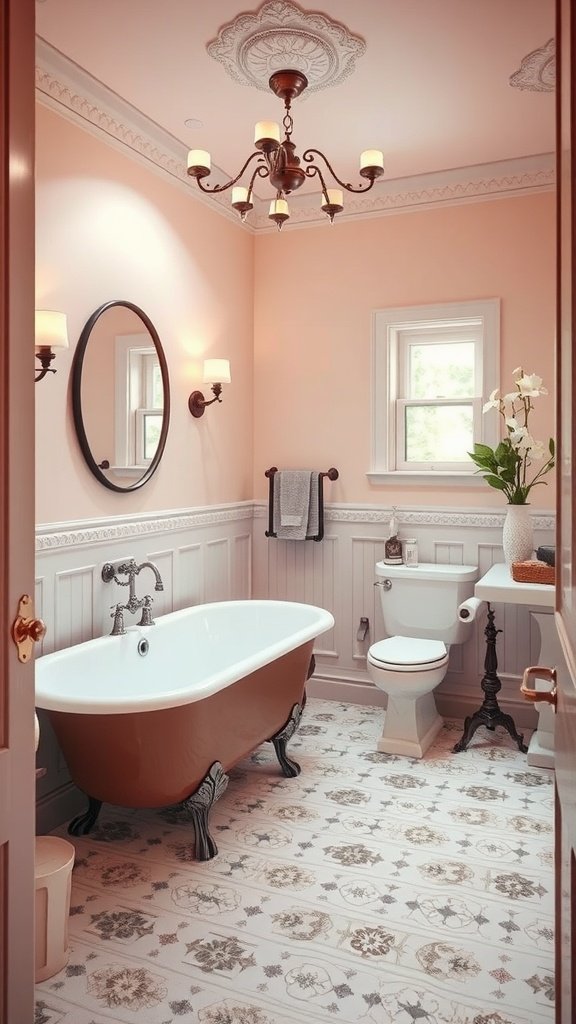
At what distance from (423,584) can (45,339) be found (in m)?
2.18

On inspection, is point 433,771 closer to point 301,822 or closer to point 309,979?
point 301,822

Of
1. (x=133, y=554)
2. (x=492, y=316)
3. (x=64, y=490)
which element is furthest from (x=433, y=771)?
(x=492, y=316)

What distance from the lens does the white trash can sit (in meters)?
1.98

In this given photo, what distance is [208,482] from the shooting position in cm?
404

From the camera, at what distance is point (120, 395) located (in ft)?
10.7

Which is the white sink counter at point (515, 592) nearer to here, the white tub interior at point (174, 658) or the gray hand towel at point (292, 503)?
the white tub interior at point (174, 658)

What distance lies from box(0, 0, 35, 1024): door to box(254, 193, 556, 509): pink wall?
2984 millimetres

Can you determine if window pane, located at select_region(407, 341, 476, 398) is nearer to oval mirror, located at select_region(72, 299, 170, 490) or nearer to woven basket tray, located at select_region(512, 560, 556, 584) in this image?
woven basket tray, located at select_region(512, 560, 556, 584)

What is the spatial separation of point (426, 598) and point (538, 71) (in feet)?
7.60

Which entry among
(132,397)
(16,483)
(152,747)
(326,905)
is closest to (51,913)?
(152,747)

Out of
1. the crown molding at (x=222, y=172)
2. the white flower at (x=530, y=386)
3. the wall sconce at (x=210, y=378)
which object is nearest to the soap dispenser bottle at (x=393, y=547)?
the white flower at (x=530, y=386)

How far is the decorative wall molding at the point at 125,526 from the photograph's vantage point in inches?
113

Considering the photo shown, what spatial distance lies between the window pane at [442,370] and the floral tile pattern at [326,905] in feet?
6.35

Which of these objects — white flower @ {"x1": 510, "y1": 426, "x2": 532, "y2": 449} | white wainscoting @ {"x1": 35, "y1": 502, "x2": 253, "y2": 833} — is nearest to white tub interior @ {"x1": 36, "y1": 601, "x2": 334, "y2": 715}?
white wainscoting @ {"x1": 35, "y1": 502, "x2": 253, "y2": 833}
